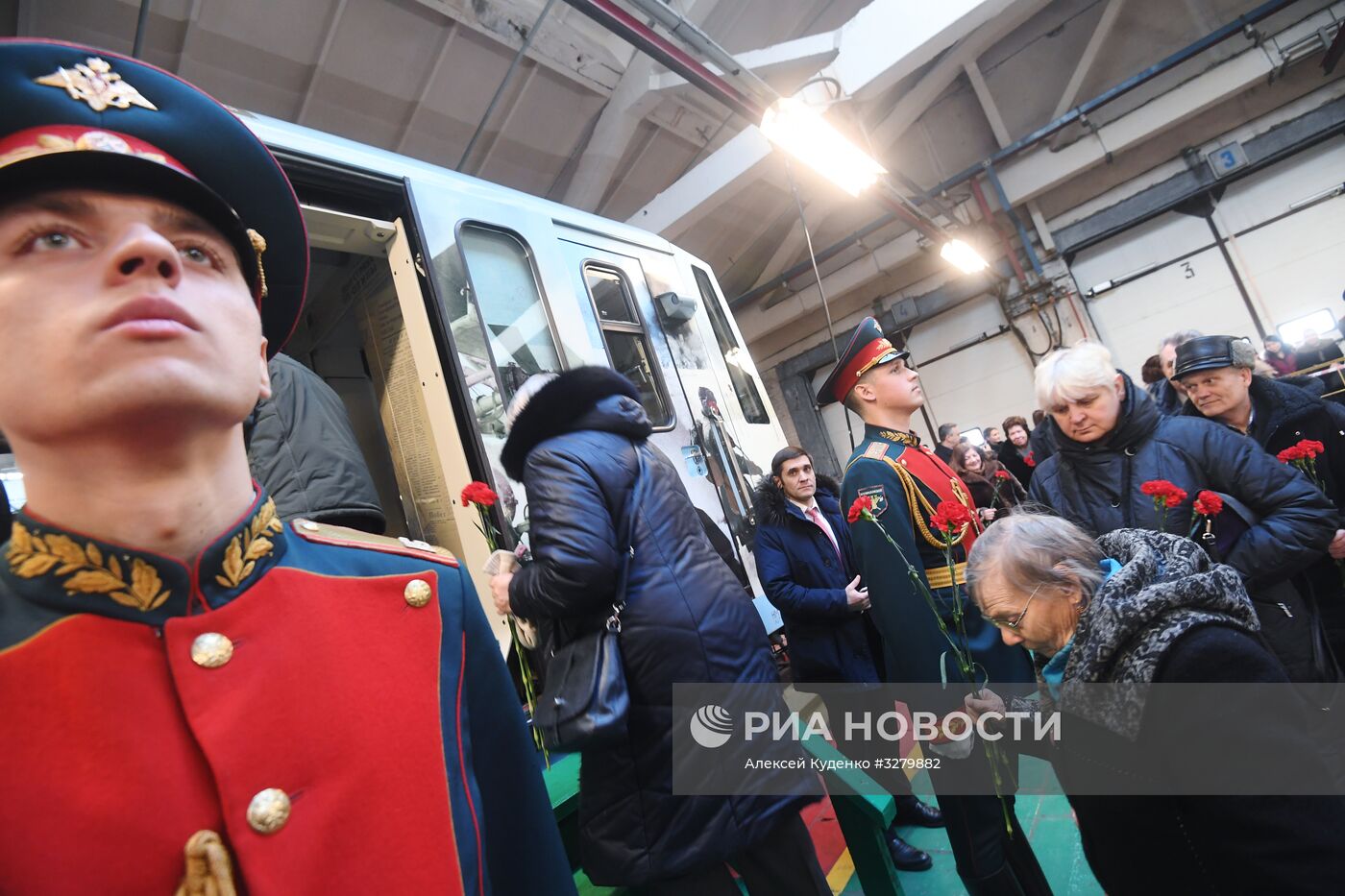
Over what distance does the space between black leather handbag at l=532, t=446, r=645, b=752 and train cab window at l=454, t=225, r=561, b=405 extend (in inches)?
54.3

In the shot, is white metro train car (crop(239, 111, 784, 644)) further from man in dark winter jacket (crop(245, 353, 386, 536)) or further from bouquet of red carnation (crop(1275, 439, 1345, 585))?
bouquet of red carnation (crop(1275, 439, 1345, 585))

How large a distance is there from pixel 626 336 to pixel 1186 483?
2622 millimetres

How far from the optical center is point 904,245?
9.27 m

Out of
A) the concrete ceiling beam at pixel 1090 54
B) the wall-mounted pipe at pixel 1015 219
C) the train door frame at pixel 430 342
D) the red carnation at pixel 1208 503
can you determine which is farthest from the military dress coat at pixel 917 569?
the concrete ceiling beam at pixel 1090 54

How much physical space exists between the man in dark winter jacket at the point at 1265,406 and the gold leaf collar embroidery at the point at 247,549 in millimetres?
3121

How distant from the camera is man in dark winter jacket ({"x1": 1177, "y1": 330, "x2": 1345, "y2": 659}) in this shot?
237cm

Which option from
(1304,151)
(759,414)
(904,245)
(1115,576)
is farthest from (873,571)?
(1304,151)

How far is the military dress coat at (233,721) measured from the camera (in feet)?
1.66

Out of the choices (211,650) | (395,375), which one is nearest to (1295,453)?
(211,650)

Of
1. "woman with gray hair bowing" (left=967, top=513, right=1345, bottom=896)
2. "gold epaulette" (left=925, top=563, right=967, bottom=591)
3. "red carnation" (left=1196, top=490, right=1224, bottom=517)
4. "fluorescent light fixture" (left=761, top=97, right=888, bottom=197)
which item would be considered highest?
"fluorescent light fixture" (left=761, top=97, right=888, bottom=197)

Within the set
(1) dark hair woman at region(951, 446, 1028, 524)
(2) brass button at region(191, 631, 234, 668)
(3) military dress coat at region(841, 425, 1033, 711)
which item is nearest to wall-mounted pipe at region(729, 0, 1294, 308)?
(1) dark hair woman at region(951, 446, 1028, 524)

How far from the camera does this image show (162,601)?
604mm

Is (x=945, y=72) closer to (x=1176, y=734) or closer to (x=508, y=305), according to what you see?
(x=508, y=305)

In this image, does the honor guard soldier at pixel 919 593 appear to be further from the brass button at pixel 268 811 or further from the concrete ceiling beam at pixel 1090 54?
the concrete ceiling beam at pixel 1090 54
